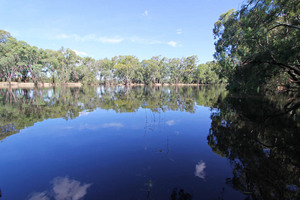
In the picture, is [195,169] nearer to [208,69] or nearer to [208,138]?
[208,138]

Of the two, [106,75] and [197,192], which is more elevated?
[106,75]

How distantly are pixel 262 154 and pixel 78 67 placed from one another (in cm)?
8253

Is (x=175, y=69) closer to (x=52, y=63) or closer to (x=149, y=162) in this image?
(x=52, y=63)

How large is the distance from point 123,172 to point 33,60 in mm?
69044

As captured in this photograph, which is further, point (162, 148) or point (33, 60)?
point (33, 60)

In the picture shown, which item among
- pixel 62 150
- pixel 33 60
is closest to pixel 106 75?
pixel 33 60

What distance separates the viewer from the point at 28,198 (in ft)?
9.66

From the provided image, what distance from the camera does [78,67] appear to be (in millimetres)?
72562

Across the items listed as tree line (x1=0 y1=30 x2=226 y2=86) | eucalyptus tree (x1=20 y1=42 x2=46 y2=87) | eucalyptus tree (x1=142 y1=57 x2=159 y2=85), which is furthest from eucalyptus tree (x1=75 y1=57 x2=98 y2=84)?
eucalyptus tree (x1=142 y1=57 x2=159 y2=85)

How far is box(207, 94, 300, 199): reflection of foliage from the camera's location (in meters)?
3.17

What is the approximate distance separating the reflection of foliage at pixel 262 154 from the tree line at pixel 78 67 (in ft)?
156

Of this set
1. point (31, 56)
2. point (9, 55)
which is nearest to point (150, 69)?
point (31, 56)

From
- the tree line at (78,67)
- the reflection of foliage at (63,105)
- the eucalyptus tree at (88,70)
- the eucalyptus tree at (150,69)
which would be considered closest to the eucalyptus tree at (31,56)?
the tree line at (78,67)

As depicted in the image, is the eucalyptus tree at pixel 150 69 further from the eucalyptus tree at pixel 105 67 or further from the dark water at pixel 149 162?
the dark water at pixel 149 162
